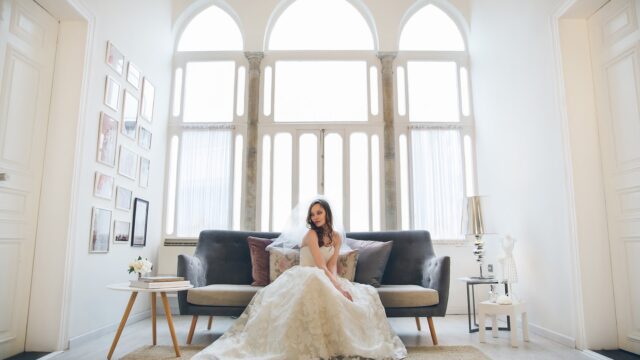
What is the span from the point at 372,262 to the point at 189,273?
157cm

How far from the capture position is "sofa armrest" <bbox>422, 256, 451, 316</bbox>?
338 centimetres

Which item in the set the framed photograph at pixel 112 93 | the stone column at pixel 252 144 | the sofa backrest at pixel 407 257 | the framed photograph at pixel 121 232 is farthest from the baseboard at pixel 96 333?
the sofa backrest at pixel 407 257

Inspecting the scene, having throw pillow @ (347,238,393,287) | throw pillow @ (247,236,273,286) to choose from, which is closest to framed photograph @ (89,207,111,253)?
throw pillow @ (247,236,273,286)

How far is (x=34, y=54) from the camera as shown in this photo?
3.30 m

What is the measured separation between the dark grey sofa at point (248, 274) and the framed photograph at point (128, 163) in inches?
41.9

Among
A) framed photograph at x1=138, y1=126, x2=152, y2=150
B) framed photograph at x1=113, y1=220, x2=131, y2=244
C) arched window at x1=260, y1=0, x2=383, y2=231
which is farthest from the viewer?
arched window at x1=260, y1=0, x2=383, y2=231

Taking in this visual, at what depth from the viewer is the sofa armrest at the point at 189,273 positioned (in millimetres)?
3375

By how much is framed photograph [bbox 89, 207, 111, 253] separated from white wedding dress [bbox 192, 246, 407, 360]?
1.60 meters

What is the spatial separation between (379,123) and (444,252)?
181 centimetres

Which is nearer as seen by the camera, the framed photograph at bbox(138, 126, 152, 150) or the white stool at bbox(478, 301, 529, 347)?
the white stool at bbox(478, 301, 529, 347)

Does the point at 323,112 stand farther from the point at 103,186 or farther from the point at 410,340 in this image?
the point at 410,340

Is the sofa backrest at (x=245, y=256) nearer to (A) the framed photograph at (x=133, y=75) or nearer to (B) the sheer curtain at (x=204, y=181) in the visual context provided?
(B) the sheer curtain at (x=204, y=181)

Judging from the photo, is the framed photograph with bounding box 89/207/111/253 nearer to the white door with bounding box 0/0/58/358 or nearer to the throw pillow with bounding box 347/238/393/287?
the white door with bounding box 0/0/58/358

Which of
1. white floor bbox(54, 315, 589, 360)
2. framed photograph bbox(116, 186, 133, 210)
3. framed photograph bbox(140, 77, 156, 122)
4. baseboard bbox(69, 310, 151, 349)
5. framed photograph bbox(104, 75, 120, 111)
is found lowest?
white floor bbox(54, 315, 589, 360)
